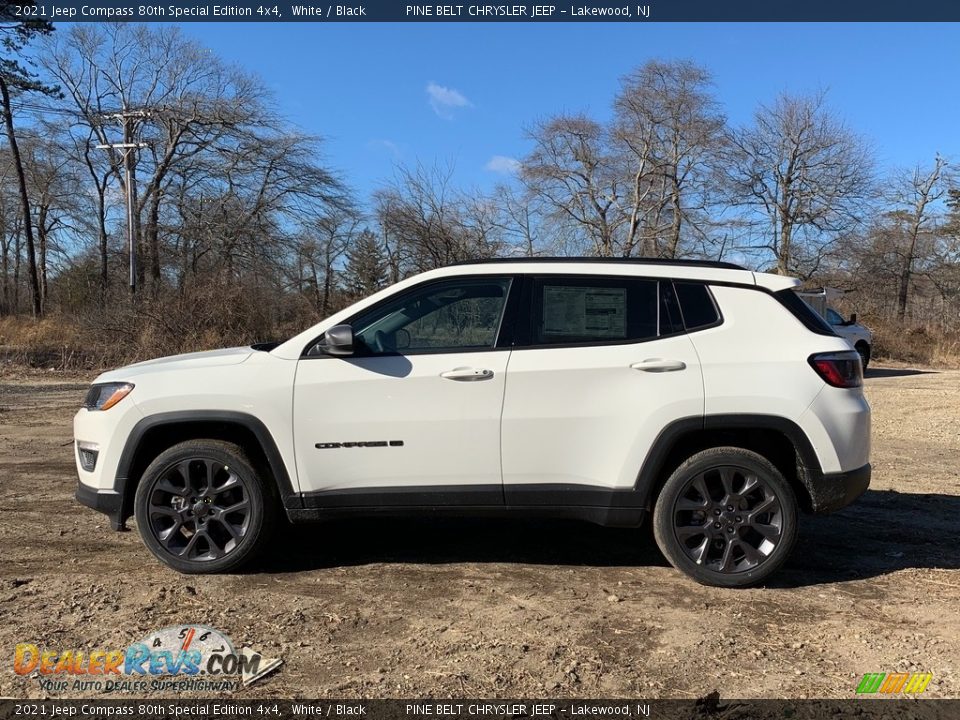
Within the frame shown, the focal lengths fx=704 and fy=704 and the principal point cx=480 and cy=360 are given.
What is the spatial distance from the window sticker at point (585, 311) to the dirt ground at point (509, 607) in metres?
1.48

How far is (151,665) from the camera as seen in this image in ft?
10.3

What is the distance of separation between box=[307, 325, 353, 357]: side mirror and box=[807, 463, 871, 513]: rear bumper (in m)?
2.73

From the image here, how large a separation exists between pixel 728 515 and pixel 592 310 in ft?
4.61

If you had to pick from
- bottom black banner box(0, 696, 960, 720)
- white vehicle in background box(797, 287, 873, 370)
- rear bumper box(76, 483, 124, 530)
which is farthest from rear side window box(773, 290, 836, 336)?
white vehicle in background box(797, 287, 873, 370)

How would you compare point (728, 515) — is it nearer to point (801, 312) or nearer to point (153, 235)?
point (801, 312)

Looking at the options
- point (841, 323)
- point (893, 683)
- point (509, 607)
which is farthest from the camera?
point (841, 323)

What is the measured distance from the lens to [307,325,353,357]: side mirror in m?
3.95

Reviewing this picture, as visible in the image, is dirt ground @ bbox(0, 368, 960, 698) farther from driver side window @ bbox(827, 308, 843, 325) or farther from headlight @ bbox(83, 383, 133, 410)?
driver side window @ bbox(827, 308, 843, 325)

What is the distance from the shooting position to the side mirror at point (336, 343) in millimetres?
3947

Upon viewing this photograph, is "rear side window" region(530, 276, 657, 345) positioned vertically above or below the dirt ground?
above

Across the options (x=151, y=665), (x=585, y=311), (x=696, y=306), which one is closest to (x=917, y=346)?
(x=696, y=306)

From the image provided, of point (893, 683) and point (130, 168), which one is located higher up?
point (130, 168)

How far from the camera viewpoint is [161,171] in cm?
3250

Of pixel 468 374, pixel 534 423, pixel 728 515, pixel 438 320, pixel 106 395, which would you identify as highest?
pixel 438 320
